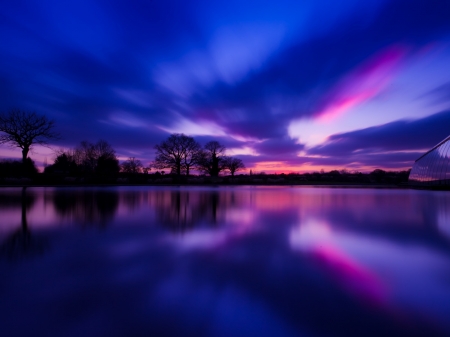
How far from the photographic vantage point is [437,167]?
2992 cm

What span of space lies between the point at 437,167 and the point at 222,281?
36302mm

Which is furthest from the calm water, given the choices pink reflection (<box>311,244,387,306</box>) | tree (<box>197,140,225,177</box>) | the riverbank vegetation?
tree (<box>197,140,225,177</box>)

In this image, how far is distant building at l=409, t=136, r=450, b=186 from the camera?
28000 millimetres

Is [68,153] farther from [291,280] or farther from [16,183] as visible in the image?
[291,280]

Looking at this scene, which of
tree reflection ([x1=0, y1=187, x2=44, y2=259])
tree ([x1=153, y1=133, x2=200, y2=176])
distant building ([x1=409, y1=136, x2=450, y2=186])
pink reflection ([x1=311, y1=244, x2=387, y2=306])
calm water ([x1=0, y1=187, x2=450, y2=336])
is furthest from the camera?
tree ([x1=153, y1=133, x2=200, y2=176])

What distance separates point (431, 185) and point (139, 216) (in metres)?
34.8

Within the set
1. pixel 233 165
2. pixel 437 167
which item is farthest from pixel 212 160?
pixel 437 167

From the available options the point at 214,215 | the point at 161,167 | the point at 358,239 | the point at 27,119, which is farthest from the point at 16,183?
the point at 358,239

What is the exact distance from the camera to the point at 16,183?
2875 centimetres

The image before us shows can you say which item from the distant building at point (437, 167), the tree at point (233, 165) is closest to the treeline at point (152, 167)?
the tree at point (233, 165)

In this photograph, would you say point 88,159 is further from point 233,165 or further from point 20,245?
point 20,245

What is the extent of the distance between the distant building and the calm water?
28487 mm

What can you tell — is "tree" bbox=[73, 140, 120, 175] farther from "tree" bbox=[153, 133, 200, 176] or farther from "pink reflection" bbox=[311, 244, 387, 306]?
"pink reflection" bbox=[311, 244, 387, 306]

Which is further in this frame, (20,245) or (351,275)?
(20,245)
